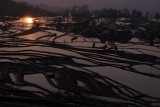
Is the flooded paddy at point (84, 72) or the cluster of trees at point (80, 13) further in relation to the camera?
the cluster of trees at point (80, 13)

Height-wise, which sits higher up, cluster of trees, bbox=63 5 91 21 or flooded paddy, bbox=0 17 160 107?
cluster of trees, bbox=63 5 91 21

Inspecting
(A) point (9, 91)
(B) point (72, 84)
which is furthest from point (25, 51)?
(A) point (9, 91)

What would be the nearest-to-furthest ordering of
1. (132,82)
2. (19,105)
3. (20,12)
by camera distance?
(19,105) < (132,82) < (20,12)

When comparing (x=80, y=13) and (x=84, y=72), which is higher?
(x=80, y=13)

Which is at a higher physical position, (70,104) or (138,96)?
(70,104)

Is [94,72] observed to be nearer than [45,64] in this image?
Yes

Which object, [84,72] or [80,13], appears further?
[80,13]

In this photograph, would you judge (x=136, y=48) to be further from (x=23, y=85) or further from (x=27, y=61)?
(x=23, y=85)

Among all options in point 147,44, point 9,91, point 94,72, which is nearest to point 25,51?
point 94,72

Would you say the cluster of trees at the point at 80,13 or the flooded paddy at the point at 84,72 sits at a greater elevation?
the cluster of trees at the point at 80,13

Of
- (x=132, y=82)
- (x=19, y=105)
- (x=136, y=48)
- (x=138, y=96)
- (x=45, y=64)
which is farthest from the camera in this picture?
(x=136, y=48)

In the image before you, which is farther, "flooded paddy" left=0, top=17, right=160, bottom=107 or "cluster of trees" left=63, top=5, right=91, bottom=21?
"cluster of trees" left=63, top=5, right=91, bottom=21
